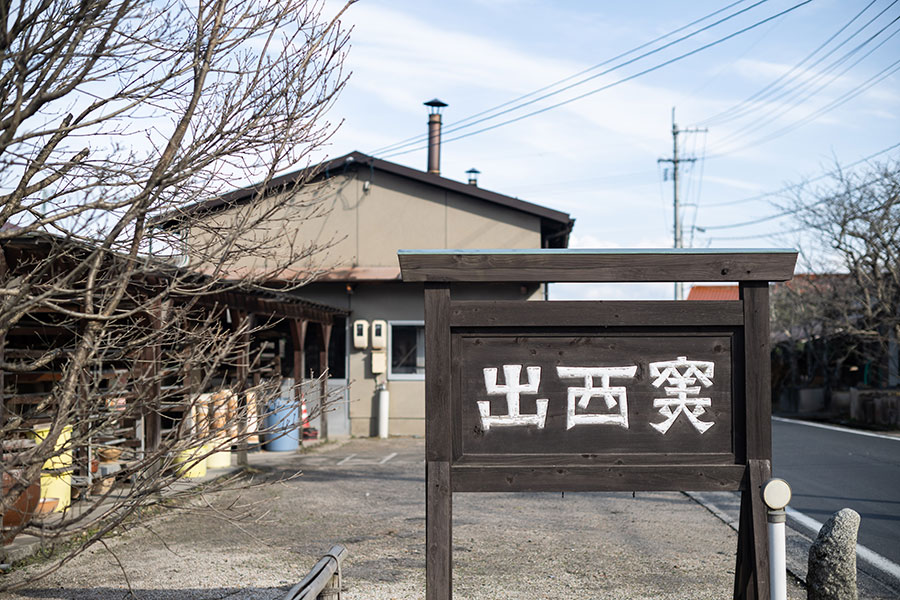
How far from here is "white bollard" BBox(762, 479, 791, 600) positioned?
4.49 meters

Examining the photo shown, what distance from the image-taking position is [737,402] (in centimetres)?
499

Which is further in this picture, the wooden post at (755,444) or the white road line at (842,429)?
the white road line at (842,429)

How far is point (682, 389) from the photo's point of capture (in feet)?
16.3

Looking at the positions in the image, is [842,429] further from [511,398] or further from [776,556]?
[511,398]

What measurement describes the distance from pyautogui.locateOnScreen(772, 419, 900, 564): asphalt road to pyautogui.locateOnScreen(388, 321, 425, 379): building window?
7896 millimetres

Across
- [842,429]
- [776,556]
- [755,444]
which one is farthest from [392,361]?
[776,556]

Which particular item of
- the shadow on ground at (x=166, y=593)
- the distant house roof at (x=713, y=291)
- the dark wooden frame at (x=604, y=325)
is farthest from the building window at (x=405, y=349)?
the distant house roof at (x=713, y=291)

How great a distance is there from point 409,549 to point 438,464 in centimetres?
361

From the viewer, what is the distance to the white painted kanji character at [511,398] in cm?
491

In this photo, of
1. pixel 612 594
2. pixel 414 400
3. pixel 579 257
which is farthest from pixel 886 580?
pixel 414 400

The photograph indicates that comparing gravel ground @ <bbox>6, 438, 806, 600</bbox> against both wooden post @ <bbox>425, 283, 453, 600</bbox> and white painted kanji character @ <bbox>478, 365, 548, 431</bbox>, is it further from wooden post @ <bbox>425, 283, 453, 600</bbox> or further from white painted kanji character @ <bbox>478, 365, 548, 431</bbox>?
white painted kanji character @ <bbox>478, 365, 548, 431</bbox>

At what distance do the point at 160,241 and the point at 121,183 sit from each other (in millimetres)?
671

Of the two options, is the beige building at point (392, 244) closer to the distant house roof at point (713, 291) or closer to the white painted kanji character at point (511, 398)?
the white painted kanji character at point (511, 398)

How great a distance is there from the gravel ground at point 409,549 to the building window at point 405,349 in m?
7.93
